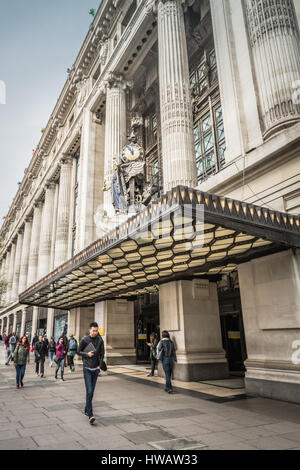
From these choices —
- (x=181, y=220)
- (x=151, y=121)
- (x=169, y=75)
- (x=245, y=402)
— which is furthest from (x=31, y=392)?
(x=151, y=121)

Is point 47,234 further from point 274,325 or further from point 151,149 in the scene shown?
point 274,325

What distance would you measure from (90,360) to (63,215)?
27362 millimetres

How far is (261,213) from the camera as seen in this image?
7.77 meters

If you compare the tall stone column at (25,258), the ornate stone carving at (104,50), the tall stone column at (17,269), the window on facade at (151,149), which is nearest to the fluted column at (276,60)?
the window on facade at (151,149)

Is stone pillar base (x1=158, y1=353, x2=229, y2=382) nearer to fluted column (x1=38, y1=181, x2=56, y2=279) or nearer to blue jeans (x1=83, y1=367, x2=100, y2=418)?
blue jeans (x1=83, y1=367, x2=100, y2=418)

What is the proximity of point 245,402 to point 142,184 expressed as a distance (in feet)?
43.6

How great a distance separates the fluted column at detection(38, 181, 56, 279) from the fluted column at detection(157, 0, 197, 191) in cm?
2474

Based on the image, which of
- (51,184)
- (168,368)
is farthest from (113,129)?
(51,184)

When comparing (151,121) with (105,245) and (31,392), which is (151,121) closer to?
(105,245)

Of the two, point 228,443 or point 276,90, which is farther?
point 276,90

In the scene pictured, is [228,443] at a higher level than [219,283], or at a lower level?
lower

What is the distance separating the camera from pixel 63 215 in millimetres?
32219

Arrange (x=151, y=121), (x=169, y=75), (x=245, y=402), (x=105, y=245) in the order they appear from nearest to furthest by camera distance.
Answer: (x=245, y=402)
(x=105, y=245)
(x=169, y=75)
(x=151, y=121)
